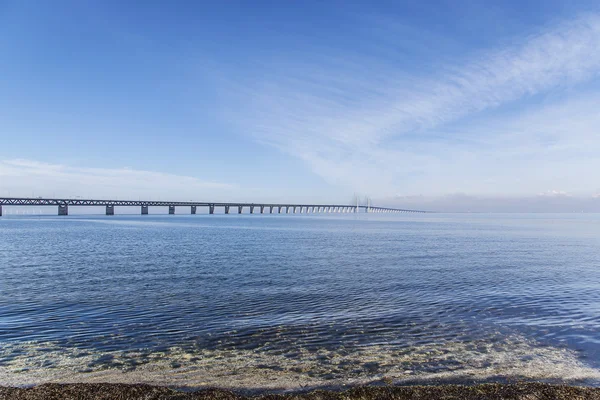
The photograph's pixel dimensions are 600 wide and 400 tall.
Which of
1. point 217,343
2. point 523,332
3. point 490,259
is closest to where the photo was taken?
point 217,343

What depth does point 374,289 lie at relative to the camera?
24.4 metres

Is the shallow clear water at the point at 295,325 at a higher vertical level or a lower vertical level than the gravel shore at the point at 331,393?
lower

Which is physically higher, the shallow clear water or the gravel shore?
the gravel shore

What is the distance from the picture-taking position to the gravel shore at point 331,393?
9.29 metres

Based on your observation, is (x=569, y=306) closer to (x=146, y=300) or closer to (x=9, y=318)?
(x=146, y=300)

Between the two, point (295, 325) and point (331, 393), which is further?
point (295, 325)

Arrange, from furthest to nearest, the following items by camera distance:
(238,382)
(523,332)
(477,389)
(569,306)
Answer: (569,306), (523,332), (238,382), (477,389)

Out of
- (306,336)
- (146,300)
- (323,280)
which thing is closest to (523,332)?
(306,336)

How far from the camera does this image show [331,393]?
9.62 meters

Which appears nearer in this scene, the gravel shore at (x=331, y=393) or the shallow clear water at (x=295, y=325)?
the gravel shore at (x=331, y=393)

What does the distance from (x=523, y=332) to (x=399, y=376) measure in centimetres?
777

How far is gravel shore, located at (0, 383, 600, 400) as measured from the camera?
929cm

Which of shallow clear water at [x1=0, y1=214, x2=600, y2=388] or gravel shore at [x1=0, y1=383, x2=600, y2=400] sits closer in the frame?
gravel shore at [x1=0, y1=383, x2=600, y2=400]

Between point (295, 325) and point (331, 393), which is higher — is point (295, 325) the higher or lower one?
the lower one
